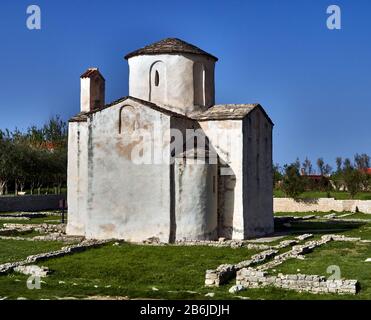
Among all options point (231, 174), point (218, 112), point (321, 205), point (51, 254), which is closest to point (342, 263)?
point (231, 174)

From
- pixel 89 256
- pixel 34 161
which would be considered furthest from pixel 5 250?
pixel 34 161

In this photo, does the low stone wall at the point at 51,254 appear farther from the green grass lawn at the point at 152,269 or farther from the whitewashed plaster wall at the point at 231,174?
the whitewashed plaster wall at the point at 231,174

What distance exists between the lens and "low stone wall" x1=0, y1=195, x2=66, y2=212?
130 ft

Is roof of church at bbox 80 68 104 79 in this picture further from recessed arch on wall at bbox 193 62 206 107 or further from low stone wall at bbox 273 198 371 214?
low stone wall at bbox 273 198 371 214

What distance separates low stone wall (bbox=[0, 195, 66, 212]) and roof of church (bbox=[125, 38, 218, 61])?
1822 cm

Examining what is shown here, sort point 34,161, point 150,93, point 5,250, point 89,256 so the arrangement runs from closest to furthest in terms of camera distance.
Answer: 1. point 89,256
2. point 5,250
3. point 150,93
4. point 34,161

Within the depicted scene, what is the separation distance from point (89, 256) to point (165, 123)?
6029 mm

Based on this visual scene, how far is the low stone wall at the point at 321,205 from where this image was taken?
136 feet

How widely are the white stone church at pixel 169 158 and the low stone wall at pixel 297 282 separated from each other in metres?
7.95

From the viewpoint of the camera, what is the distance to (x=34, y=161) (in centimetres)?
4956

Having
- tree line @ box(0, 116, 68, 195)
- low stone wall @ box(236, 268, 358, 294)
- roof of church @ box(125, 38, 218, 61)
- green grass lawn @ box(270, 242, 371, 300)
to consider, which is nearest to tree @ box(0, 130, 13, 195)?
tree line @ box(0, 116, 68, 195)

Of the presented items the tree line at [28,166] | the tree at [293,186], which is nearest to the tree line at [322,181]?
the tree at [293,186]

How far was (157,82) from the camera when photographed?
82.7 ft

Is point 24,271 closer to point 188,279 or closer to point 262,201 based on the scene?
point 188,279
